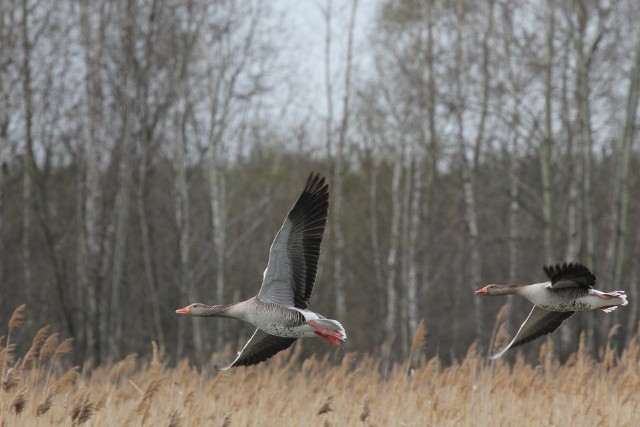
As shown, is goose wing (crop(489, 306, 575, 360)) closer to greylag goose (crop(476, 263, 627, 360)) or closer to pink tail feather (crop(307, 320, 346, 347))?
greylag goose (crop(476, 263, 627, 360))

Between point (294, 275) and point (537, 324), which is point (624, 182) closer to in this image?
point (537, 324)

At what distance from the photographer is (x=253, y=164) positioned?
25.2 metres

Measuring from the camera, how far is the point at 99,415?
6.27 metres

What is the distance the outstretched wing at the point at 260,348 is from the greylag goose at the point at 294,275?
0.17 m

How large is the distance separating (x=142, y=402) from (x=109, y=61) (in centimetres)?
1101

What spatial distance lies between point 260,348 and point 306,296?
0.65m

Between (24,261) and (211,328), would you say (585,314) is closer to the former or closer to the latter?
(211,328)

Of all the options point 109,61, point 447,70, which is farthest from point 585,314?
point 109,61

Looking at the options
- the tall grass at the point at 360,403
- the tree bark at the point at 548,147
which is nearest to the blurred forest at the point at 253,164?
the tree bark at the point at 548,147

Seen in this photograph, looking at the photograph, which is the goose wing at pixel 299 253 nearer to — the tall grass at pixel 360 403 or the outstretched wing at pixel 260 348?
the outstretched wing at pixel 260 348

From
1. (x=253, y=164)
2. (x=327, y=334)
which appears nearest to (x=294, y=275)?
(x=327, y=334)

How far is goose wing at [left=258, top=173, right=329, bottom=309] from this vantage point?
596 centimetres

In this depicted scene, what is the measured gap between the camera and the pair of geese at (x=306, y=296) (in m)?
5.57

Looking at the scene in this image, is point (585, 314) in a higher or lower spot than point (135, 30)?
lower
